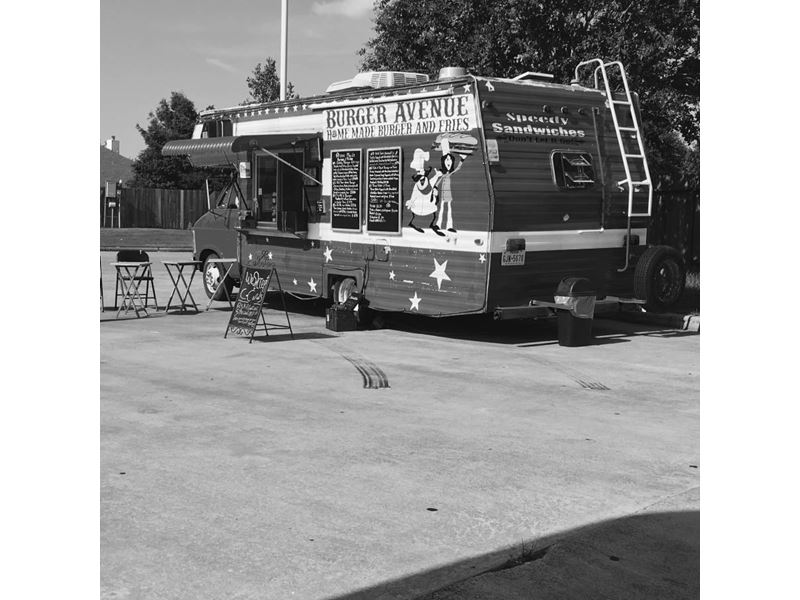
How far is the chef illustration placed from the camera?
12883 mm

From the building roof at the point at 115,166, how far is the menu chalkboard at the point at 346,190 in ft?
249

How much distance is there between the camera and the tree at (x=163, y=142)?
61.9 m

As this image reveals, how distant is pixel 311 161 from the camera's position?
15.0 metres

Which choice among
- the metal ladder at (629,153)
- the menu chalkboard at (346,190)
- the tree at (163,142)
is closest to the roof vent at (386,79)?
the menu chalkboard at (346,190)

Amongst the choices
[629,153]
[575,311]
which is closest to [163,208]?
[629,153]

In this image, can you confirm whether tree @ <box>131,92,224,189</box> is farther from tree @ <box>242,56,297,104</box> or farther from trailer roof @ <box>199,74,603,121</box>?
trailer roof @ <box>199,74,603,121</box>

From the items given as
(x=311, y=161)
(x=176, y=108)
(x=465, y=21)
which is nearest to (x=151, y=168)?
(x=176, y=108)

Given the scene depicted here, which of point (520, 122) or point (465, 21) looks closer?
point (520, 122)

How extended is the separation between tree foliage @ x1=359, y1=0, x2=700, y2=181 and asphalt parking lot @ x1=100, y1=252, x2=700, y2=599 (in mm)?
7572

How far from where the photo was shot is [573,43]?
18.6m

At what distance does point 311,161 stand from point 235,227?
102 inches

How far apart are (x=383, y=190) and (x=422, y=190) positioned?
80 centimetres
